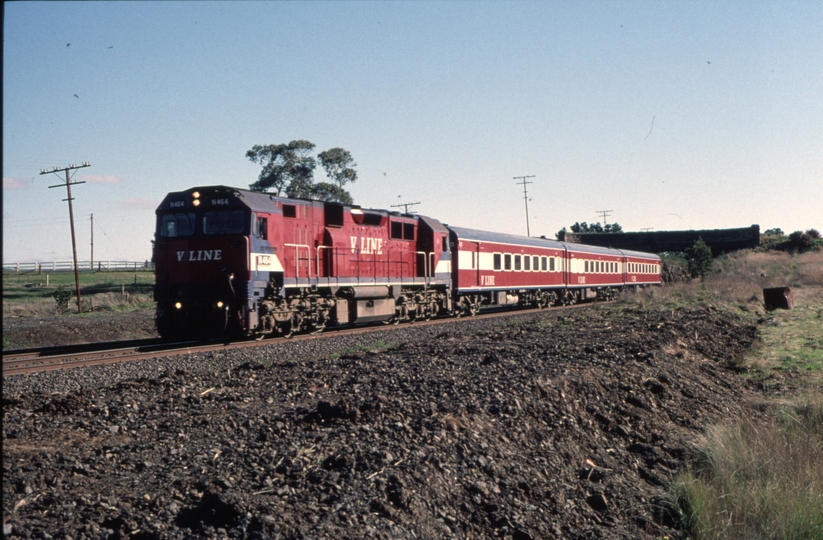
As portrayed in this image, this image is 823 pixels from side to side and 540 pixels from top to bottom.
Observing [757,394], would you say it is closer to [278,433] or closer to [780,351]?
[780,351]

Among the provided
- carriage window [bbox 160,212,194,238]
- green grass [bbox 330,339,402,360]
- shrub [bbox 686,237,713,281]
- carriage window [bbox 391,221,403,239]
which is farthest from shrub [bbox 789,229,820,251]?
carriage window [bbox 160,212,194,238]

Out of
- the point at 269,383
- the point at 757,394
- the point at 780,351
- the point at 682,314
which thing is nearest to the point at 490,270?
the point at 682,314

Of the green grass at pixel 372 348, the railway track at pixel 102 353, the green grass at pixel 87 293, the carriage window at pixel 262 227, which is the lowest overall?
the green grass at pixel 372 348

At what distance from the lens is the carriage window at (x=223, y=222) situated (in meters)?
16.0

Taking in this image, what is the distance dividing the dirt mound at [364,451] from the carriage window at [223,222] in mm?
5783

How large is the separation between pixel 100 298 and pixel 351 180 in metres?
32.9

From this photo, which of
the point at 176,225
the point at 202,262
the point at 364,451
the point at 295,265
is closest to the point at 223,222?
the point at 202,262

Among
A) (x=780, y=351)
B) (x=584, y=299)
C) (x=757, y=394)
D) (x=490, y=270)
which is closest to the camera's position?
(x=757, y=394)

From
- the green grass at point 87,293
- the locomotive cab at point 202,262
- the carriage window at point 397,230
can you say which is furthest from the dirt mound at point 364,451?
the green grass at point 87,293

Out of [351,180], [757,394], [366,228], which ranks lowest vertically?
[757,394]

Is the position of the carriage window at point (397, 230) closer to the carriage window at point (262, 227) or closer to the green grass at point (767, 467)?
the carriage window at point (262, 227)

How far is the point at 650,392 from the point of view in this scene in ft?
34.6

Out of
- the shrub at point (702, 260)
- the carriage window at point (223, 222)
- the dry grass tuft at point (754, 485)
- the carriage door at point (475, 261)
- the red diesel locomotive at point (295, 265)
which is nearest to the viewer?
the dry grass tuft at point (754, 485)

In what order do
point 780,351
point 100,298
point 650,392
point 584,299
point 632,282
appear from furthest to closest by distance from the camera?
point 632,282
point 584,299
point 100,298
point 780,351
point 650,392
